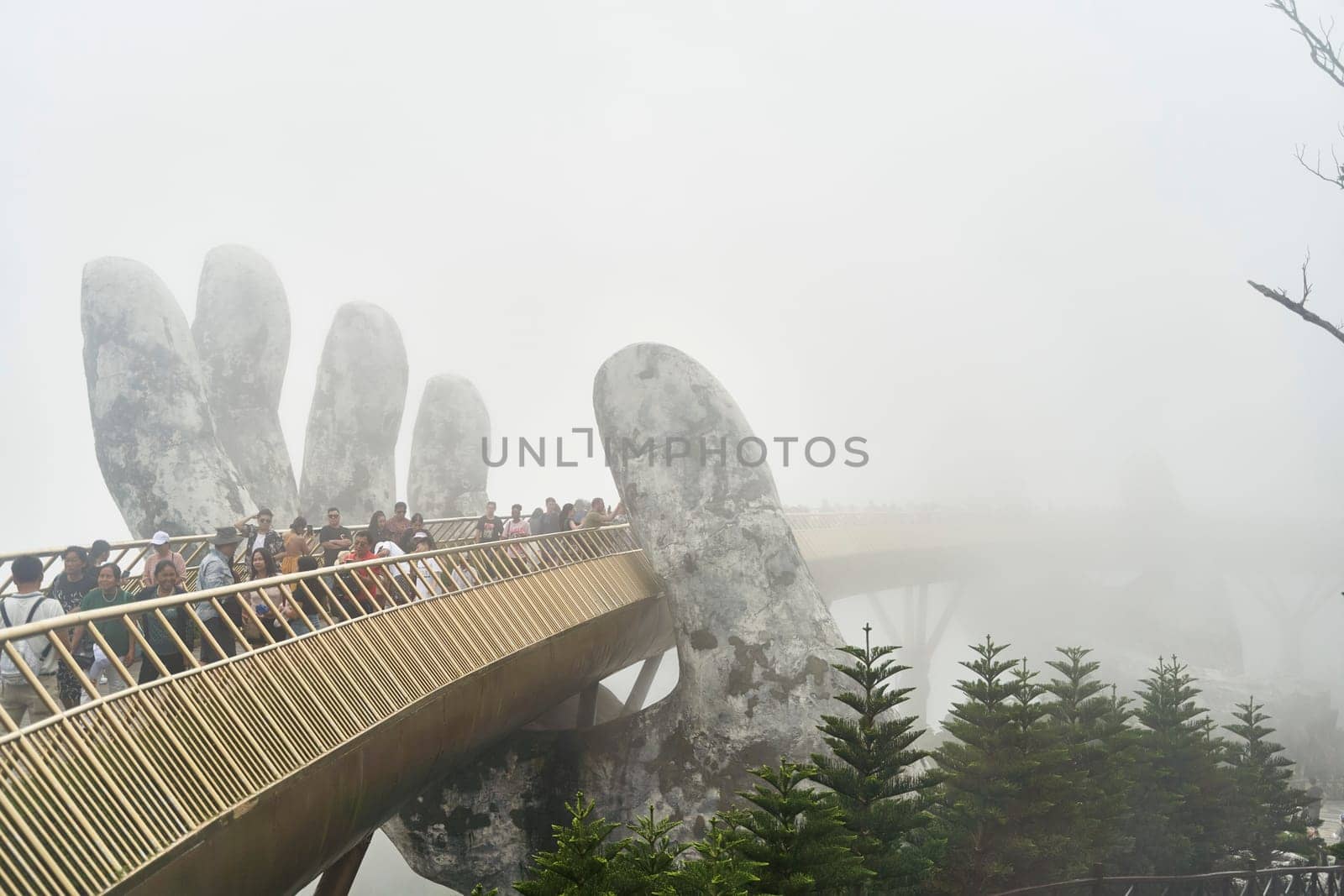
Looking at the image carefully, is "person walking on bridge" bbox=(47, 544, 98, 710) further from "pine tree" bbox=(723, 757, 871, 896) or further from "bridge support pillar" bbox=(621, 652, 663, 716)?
"bridge support pillar" bbox=(621, 652, 663, 716)

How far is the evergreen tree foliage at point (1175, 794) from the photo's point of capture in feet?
57.1

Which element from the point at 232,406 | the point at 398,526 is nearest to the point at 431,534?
the point at 398,526

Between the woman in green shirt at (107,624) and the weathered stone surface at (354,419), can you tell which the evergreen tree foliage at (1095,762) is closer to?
the woman in green shirt at (107,624)

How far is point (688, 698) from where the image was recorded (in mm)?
15422

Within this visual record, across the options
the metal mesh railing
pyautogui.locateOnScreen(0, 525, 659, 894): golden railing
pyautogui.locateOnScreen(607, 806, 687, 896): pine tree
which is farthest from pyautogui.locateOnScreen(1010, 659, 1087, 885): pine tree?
pyautogui.locateOnScreen(607, 806, 687, 896): pine tree

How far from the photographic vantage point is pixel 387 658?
32.0 feet

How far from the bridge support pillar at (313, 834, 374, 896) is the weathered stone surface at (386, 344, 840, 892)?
393 cm

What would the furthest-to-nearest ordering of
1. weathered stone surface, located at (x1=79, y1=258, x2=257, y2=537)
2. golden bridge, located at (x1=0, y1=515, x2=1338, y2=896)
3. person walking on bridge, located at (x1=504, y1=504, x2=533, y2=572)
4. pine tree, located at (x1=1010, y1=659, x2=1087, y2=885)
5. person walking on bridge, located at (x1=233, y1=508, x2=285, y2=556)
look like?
weathered stone surface, located at (x1=79, y1=258, x2=257, y2=537) < pine tree, located at (x1=1010, y1=659, x2=1087, y2=885) < person walking on bridge, located at (x1=504, y1=504, x2=533, y2=572) < person walking on bridge, located at (x1=233, y1=508, x2=285, y2=556) < golden bridge, located at (x1=0, y1=515, x2=1338, y2=896)

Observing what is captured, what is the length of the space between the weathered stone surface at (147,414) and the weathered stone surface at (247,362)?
407 cm

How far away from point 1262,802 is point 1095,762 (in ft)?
17.1

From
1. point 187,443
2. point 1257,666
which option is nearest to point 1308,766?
point 1257,666

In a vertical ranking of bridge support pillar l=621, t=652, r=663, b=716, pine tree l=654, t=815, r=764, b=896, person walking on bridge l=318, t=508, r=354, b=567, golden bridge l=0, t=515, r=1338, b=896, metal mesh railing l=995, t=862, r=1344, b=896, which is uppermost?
person walking on bridge l=318, t=508, r=354, b=567

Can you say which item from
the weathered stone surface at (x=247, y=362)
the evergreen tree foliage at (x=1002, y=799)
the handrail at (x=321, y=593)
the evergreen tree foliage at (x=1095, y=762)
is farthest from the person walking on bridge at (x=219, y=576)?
the weathered stone surface at (x=247, y=362)

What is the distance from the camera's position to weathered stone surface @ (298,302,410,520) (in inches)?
1116
